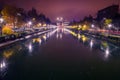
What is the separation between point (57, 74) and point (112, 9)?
458 ft

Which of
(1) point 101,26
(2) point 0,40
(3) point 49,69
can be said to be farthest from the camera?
(1) point 101,26

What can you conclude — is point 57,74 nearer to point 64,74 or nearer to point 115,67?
point 64,74

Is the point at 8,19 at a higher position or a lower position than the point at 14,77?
higher

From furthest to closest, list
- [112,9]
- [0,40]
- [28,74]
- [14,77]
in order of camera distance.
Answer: [112,9], [0,40], [28,74], [14,77]

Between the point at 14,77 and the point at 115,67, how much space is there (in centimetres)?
820

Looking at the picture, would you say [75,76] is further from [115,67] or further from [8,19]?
[8,19]

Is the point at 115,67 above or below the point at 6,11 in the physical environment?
below

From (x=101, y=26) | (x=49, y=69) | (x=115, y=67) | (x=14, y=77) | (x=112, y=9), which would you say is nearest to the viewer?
(x=14, y=77)

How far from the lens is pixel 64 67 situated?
13633 millimetres

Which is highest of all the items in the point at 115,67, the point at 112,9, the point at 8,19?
the point at 112,9

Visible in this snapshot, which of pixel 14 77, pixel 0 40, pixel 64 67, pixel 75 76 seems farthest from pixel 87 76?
pixel 0 40

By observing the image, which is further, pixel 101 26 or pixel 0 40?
pixel 101 26

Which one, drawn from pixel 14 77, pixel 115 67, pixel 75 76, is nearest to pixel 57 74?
pixel 75 76

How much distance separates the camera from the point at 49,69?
12.9 meters
